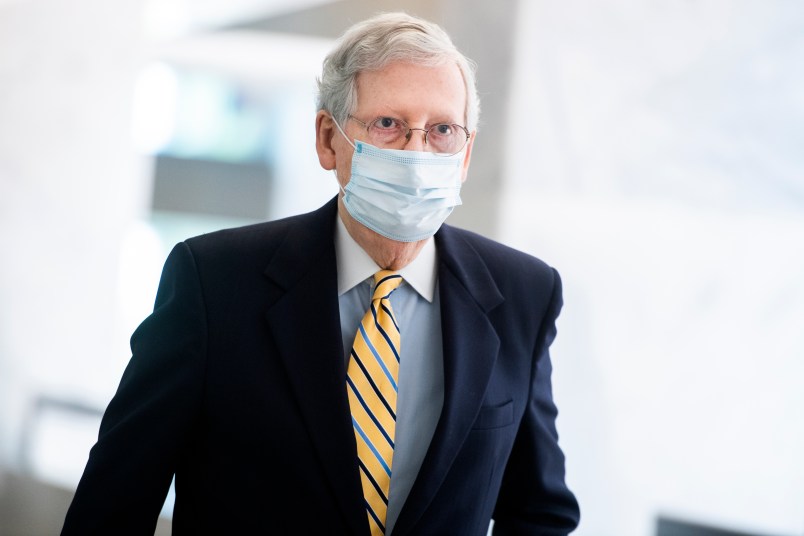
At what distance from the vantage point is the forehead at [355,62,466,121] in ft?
4.55

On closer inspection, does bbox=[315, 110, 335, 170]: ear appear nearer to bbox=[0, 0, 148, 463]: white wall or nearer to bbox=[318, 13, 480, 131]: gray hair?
bbox=[318, 13, 480, 131]: gray hair

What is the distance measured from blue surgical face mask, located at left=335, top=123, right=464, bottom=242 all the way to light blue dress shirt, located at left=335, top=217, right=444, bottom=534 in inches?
3.0

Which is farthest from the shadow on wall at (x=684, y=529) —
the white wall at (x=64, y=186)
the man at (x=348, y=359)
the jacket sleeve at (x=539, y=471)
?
the white wall at (x=64, y=186)

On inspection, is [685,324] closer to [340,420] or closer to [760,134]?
[760,134]

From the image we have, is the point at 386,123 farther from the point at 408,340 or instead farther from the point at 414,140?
the point at 408,340

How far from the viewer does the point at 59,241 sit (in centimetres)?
323

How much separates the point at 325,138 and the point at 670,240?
127 cm

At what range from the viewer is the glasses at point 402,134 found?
1414 mm

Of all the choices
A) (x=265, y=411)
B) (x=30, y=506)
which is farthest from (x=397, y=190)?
(x=30, y=506)

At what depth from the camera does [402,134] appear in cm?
142

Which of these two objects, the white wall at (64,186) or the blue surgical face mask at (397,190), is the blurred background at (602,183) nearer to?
the white wall at (64,186)

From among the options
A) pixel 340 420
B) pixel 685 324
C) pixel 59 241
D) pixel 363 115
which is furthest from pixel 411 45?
pixel 59 241

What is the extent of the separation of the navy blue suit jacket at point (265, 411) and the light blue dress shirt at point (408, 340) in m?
0.04

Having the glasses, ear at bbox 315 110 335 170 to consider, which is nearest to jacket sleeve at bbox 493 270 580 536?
the glasses
